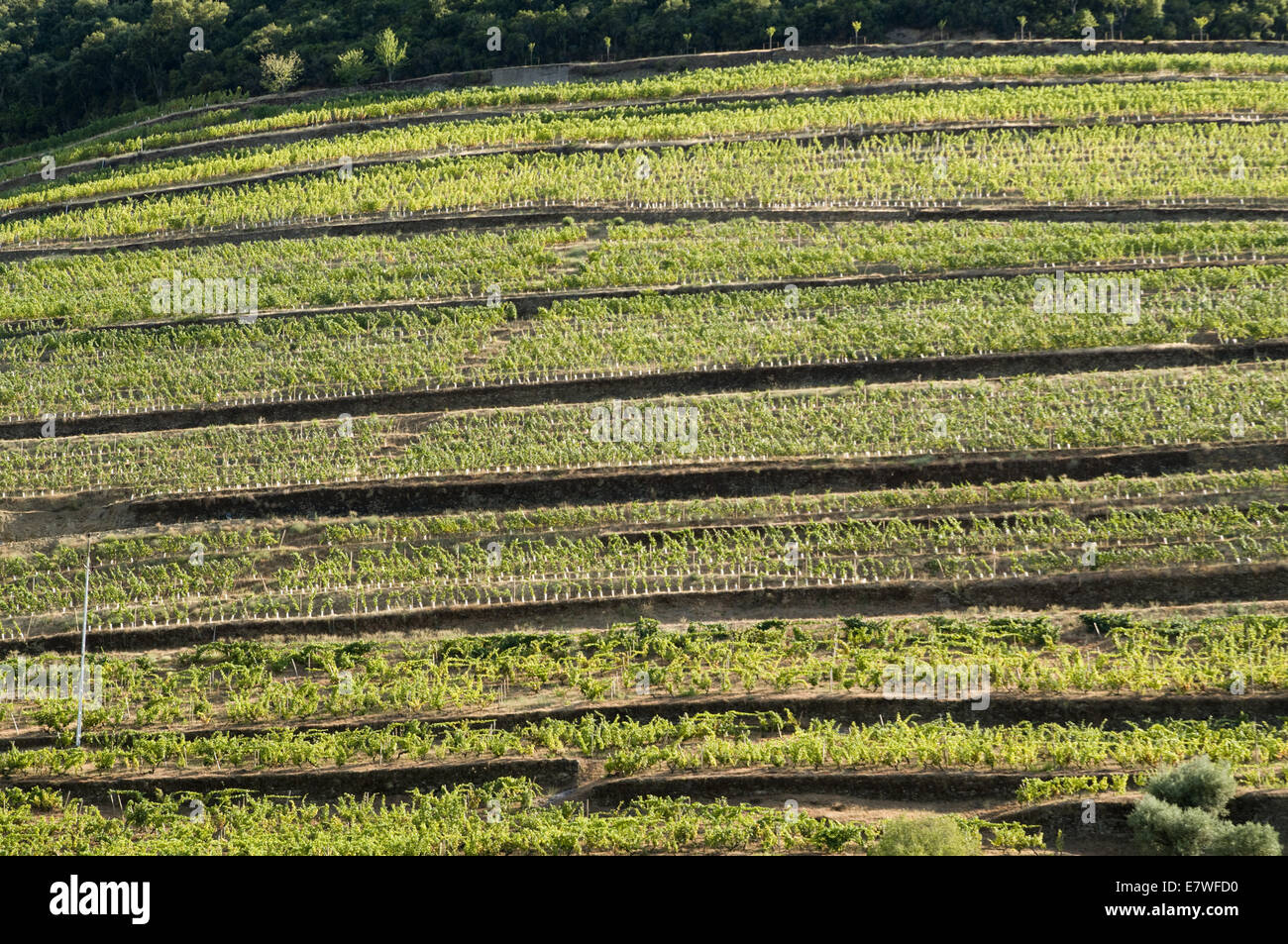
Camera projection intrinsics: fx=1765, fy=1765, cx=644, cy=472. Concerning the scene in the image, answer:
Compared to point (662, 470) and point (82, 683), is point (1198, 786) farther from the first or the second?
point (82, 683)

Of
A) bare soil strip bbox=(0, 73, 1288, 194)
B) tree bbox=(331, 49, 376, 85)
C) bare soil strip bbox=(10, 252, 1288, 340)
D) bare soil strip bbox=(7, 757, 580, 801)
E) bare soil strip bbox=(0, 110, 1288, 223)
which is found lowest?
bare soil strip bbox=(7, 757, 580, 801)

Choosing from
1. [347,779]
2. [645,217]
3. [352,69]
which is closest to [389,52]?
[352,69]

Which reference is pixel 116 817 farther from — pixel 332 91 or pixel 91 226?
pixel 332 91

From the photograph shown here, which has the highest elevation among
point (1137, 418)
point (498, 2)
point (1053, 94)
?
point (498, 2)

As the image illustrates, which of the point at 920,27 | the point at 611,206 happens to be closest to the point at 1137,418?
the point at 611,206

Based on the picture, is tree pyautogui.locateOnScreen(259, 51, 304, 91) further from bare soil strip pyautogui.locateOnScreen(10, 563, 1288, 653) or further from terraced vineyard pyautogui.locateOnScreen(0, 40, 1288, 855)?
bare soil strip pyautogui.locateOnScreen(10, 563, 1288, 653)

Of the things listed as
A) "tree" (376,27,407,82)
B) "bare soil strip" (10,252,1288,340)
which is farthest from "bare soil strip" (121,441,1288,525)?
"tree" (376,27,407,82)
